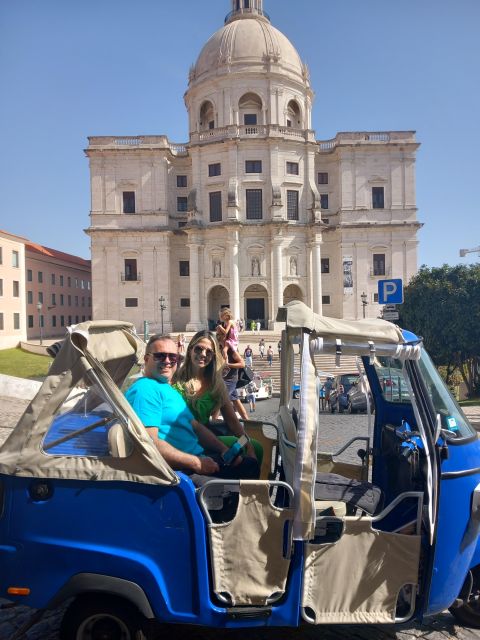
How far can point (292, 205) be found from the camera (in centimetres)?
4416

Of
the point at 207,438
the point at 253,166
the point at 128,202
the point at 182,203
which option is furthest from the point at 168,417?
the point at 182,203

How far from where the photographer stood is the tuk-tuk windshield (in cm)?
312

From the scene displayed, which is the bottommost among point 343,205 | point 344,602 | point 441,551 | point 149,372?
point 344,602

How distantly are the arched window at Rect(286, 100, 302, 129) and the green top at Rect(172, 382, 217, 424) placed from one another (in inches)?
1853

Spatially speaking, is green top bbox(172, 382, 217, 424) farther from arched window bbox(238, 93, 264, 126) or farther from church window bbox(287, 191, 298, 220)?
arched window bbox(238, 93, 264, 126)

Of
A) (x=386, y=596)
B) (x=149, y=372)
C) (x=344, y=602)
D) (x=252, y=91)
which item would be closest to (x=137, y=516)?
(x=149, y=372)

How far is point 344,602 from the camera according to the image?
9.36 ft

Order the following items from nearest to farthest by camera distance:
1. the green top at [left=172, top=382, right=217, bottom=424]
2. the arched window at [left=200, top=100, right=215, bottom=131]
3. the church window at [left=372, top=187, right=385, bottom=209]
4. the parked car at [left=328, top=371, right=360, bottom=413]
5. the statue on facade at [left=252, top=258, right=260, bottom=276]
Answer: the green top at [left=172, top=382, right=217, bottom=424], the parked car at [left=328, top=371, right=360, bottom=413], the statue on facade at [left=252, top=258, right=260, bottom=276], the church window at [left=372, top=187, right=385, bottom=209], the arched window at [left=200, top=100, right=215, bottom=131]

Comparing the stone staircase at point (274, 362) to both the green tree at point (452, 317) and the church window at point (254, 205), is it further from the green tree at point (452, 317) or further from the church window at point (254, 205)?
the church window at point (254, 205)

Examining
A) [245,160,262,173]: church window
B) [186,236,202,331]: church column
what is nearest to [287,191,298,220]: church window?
[245,160,262,173]: church window

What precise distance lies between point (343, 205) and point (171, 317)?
2099cm

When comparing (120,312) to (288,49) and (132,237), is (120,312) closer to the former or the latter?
(132,237)

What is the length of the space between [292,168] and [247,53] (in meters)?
12.3

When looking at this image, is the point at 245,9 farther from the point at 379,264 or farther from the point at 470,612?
the point at 470,612
